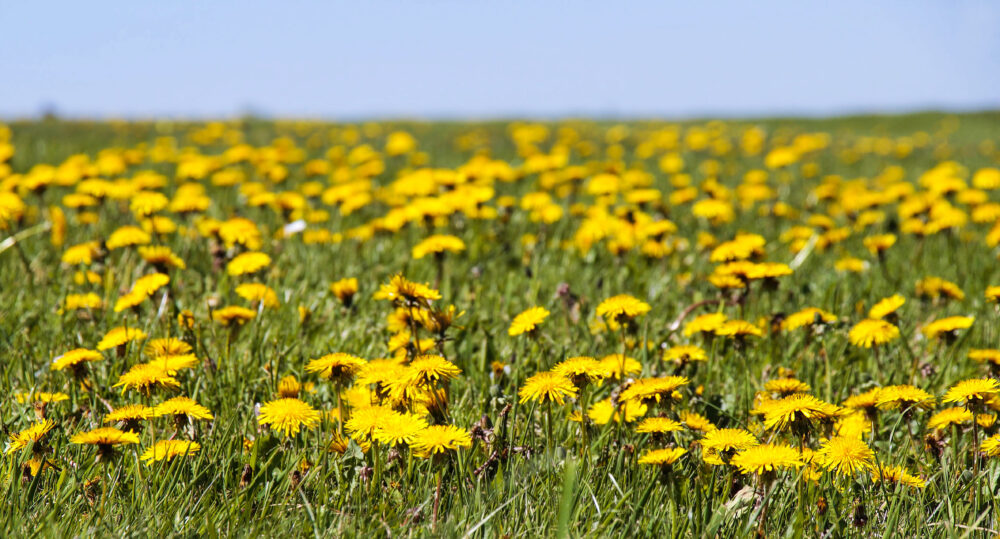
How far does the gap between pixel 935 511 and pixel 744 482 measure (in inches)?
15.1

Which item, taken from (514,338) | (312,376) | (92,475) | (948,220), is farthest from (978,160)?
(92,475)

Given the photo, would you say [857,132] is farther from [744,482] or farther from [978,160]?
[744,482]

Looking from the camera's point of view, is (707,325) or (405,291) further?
(707,325)

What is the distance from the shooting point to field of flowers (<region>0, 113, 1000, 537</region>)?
5.24ft

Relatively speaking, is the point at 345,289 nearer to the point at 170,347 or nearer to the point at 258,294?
the point at 258,294

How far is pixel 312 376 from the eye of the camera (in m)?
2.39

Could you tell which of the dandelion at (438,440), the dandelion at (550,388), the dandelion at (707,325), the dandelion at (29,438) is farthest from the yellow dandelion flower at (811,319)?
the dandelion at (29,438)

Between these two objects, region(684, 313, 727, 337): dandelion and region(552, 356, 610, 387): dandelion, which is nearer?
region(552, 356, 610, 387): dandelion

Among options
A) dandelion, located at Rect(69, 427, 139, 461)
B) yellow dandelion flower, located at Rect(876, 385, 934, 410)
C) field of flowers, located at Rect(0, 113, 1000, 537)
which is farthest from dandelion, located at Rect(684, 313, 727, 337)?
dandelion, located at Rect(69, 427, 139, 461)

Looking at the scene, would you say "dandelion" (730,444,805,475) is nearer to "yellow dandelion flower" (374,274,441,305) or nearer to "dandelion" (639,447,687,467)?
"dandelion" (639,447,687,467)

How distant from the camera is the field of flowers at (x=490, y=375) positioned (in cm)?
160

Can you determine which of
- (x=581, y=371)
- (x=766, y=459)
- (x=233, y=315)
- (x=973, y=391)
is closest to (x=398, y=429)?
(x=581, y=371)

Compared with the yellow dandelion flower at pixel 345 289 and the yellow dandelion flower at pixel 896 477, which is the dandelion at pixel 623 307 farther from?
the yellow dandelion flower at pixel 345 289

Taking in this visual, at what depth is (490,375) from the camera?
2.39 meters
